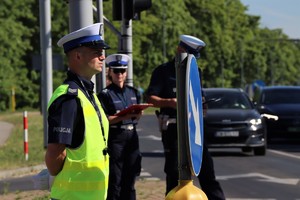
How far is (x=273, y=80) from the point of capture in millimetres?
134250

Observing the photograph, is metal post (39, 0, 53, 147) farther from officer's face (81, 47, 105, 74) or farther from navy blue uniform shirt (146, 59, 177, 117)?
officer's face (81, 47, 105, 74)

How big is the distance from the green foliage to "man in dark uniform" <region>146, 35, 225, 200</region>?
2423 cm

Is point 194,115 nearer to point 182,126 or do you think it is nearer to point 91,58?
point 182,126

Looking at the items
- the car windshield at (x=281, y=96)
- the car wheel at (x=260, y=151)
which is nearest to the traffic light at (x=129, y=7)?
the car wheel at (x=260, y=151)

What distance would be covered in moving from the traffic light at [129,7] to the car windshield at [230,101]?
8.72 meters

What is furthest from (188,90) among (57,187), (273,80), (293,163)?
(273,80)

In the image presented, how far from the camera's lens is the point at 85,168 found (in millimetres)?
4449

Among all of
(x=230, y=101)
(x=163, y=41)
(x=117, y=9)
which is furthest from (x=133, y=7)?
(x=163, y=41)

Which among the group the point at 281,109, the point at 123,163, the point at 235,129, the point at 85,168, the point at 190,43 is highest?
the point at 190,43

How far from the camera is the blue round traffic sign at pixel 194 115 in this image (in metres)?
5.00

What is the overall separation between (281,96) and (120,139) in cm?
1622

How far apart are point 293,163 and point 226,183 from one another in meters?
4.13

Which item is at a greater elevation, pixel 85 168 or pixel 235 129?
pixel 85 168

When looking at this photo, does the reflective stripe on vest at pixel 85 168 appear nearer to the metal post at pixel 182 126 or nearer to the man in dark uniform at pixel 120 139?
the metal post at pixel 182 126
